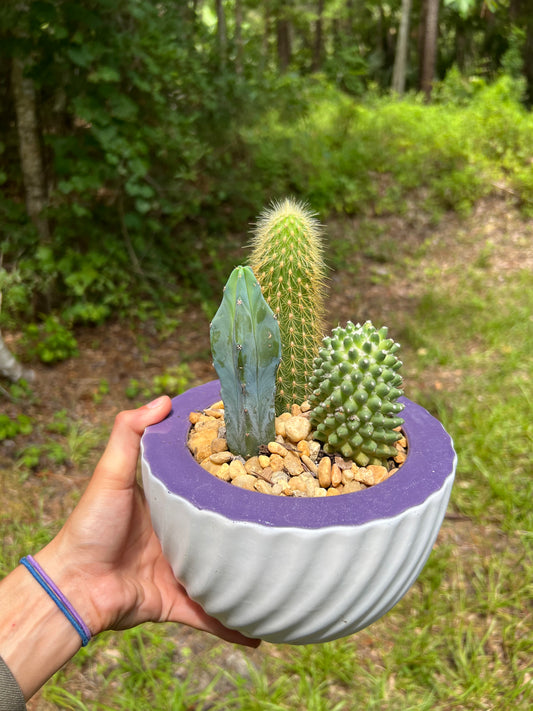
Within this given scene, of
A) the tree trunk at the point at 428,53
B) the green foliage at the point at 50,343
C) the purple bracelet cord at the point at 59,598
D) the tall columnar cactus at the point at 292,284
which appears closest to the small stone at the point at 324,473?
the tall columnar cactus at the point at 292,284

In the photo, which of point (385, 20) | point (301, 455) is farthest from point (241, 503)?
point (385, 20)

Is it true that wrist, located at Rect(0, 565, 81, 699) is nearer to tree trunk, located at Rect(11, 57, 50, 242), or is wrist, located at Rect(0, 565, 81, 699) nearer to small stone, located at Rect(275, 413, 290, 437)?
small stone, located at Rect(275, 413, 290, 437)

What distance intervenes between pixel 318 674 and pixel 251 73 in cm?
343

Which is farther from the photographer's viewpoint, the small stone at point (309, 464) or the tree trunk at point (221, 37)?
the tree trunk at point (221, 37)

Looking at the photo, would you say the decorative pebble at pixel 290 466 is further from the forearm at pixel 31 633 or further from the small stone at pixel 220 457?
the forearm at pixel 31 633

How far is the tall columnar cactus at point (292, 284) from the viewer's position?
3.56 ft

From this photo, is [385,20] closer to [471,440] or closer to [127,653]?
[471,440]

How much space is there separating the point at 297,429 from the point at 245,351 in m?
0.22

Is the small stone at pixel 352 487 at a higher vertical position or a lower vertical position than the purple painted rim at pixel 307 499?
lower

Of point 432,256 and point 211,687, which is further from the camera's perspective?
point 432,256

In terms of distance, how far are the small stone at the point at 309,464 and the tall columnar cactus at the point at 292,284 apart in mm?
182

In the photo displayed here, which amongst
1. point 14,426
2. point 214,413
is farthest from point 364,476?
point 14,426

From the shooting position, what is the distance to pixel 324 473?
3.18 ft

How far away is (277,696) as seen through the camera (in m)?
1.71
